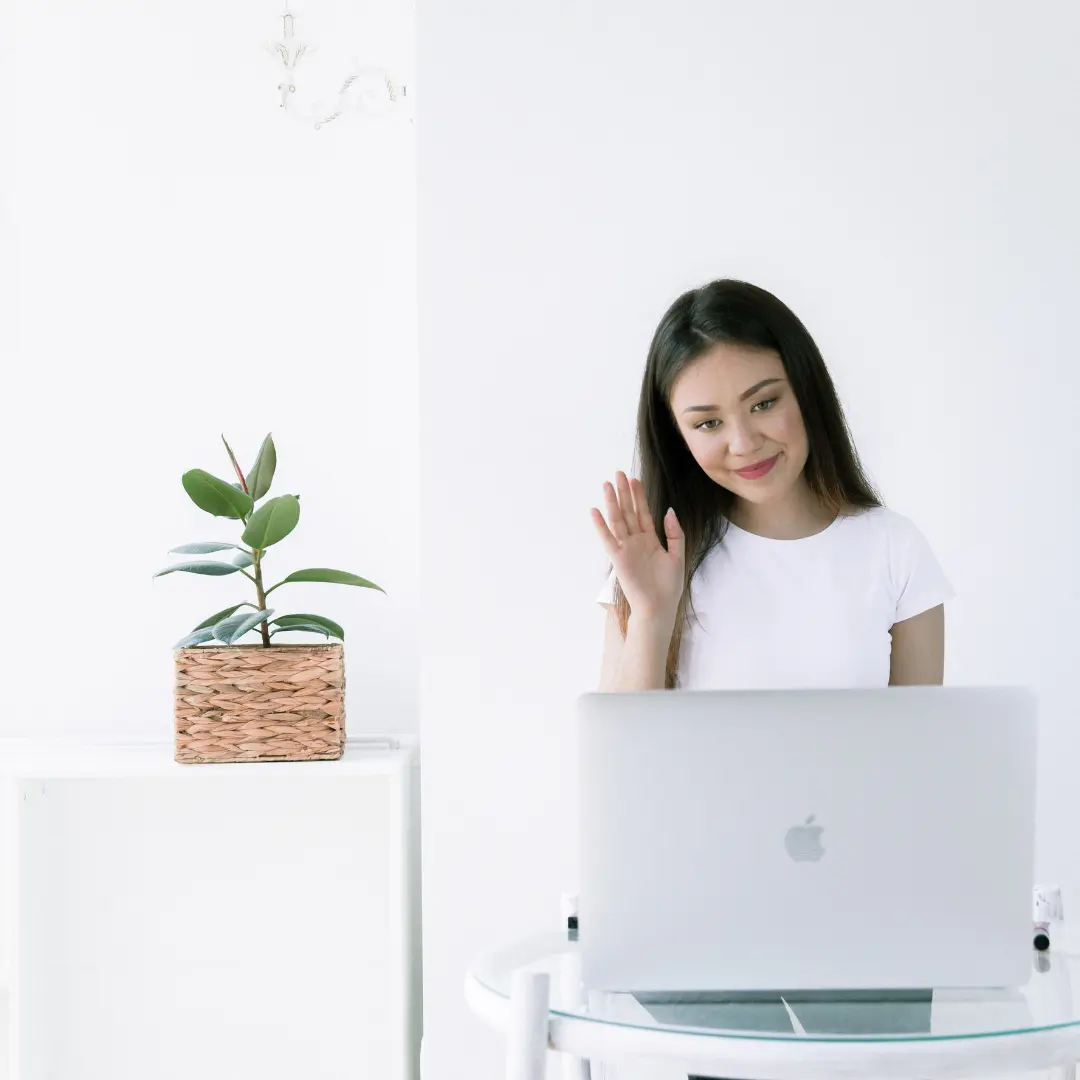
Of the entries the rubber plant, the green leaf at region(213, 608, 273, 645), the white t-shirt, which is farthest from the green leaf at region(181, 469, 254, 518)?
the white t-shirt

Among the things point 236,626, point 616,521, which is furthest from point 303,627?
point 616,521

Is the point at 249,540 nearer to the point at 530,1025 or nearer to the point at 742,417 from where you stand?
the point at 742,417

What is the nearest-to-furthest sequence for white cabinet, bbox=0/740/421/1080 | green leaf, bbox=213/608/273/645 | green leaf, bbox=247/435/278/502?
green leaf, bbox=213/608/273/645, green leaf, bbox=247/435/278/502, white cabinet, bbox=0/740/421/1080

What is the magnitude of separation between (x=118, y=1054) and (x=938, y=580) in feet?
5.55

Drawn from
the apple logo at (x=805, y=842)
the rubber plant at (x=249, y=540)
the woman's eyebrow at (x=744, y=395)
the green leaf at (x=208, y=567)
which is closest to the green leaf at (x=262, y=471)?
the rubber plant at (x=249, y=540)

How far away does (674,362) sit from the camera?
1647 mm

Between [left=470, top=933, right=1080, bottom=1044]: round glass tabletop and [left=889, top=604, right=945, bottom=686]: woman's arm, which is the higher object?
[left=889, top=604, right=945, bottom=686]: woman's arm

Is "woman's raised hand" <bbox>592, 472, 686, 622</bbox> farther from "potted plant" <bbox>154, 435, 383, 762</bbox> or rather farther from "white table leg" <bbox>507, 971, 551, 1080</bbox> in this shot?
"white table leg" <bbox>507, 971, 551, 1080</bbox>

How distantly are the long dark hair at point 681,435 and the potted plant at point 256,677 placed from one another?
0.54 m

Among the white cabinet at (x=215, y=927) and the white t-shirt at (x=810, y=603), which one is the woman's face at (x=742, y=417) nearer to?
the white t-shirt at (x=810, y=603)

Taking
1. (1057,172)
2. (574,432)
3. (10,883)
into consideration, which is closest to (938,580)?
(574,432)

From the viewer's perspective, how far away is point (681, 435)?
5.61 ft

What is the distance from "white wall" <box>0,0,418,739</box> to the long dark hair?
80 centimetres

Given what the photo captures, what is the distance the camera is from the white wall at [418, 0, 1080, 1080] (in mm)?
1932
